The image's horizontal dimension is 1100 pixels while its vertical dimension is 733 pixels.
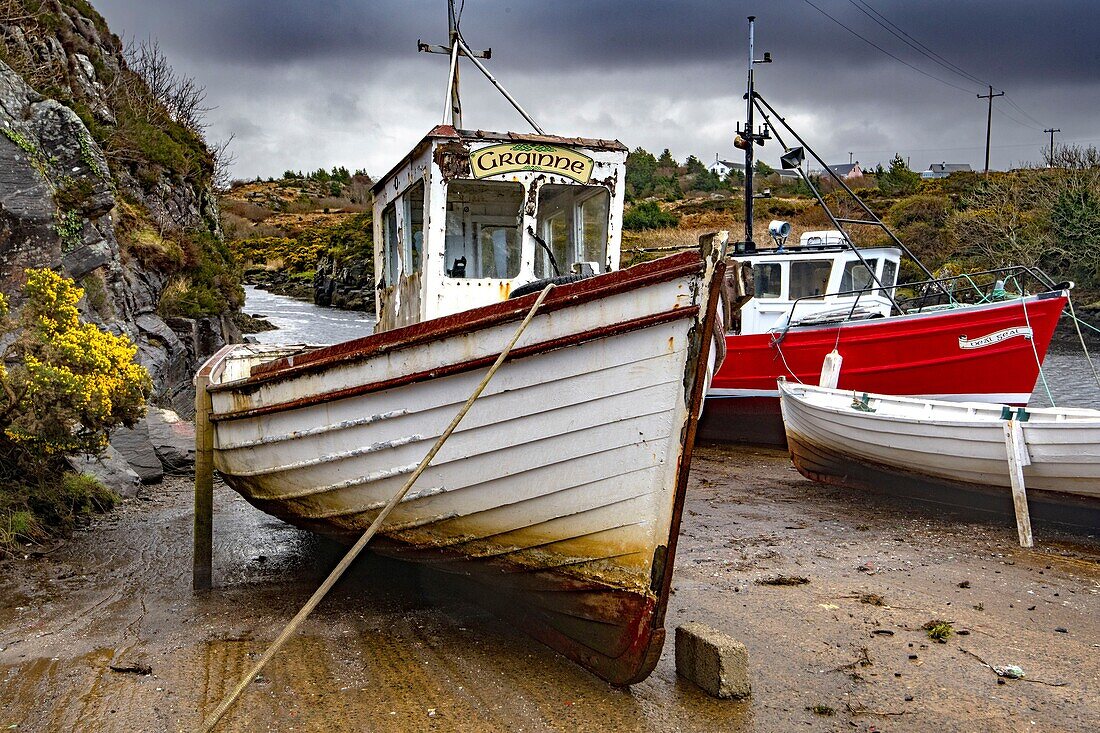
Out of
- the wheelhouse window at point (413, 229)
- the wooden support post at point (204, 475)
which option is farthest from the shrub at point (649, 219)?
the wooden support post at point (204, 475)

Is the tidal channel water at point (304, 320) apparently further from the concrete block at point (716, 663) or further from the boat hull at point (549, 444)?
the concrete block at point (716, 663)

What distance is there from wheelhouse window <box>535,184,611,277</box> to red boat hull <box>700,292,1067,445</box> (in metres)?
5.74

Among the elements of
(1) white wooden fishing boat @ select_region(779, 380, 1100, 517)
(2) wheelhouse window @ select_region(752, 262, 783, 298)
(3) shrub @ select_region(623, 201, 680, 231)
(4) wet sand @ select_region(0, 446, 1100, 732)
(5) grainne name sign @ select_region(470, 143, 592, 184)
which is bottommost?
(4) wet sand @ select_region(0, 446, 1100, 732)

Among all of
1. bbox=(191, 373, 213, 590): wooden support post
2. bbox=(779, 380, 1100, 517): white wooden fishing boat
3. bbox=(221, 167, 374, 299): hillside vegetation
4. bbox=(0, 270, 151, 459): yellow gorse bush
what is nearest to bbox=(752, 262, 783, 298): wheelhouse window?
bbox=(779, 380, 1100, 517): white wooden fishing boat

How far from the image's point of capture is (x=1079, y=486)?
669 cm

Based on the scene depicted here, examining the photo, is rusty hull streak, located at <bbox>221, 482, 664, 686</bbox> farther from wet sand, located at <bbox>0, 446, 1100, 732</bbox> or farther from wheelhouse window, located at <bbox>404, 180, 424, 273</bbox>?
wheelhouse window, located at <bbox>404, 180, 424, 273</bbox>

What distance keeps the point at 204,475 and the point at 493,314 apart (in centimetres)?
295

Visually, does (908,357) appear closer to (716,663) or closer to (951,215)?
(716,663)

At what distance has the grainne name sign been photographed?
18.0 ft

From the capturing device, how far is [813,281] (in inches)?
522

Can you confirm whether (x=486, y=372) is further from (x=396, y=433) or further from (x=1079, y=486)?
(x=1079, y=486)

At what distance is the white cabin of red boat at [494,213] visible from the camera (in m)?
5.50

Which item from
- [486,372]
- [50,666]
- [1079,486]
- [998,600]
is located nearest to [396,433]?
[486,372]

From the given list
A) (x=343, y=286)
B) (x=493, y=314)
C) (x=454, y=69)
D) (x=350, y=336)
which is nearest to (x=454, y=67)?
(x=454, y=69)
